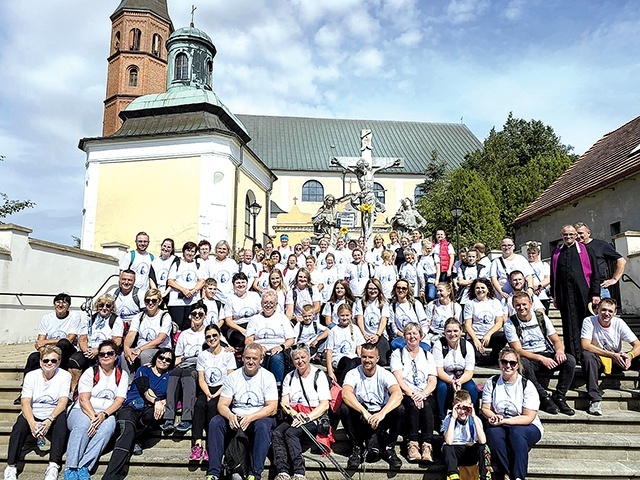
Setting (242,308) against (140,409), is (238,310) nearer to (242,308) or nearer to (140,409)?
(242,308)

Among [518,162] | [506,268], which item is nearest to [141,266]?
[506,268]

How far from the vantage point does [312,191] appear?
1599 inches

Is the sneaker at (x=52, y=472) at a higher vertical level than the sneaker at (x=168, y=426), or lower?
lower

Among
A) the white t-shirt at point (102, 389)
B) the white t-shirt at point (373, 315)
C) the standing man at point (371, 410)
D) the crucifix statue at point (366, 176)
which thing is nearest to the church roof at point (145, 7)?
the crucifix statue at point (366, 176)

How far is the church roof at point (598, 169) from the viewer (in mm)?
13620

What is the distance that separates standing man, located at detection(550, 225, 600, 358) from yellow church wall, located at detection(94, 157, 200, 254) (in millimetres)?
17087

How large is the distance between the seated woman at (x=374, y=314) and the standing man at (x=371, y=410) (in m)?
1.29

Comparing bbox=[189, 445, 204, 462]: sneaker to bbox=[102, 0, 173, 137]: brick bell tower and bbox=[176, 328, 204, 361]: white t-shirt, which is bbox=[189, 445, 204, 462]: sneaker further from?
bbox=[102, 0, 173, 137]: brick bell tower

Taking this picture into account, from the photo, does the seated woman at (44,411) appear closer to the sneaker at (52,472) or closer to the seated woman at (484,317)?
the sneaker at (52,472)

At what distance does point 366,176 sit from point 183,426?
14.9 metres

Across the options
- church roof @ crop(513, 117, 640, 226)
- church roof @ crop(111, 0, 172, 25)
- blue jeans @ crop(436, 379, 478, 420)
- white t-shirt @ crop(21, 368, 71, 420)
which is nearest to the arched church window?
church roof @ crop(111, 0, 172, 25)

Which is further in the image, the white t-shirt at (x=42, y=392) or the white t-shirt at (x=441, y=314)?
the white t-shirt at (x=441, y=314)

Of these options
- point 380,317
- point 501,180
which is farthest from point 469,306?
point 501,180

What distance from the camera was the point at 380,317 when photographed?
21.5ft
